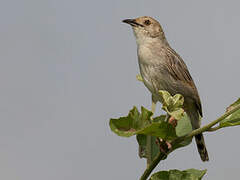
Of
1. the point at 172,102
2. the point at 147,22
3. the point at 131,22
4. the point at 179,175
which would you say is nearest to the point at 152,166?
the point at 179,175

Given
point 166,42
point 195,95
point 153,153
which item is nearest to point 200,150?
point 195,95

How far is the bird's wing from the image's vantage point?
21.0 feet

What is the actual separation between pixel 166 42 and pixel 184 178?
493 centimetres

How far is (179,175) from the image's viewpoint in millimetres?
2619

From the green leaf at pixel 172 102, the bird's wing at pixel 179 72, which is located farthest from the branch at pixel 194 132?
the bird's wing at pixel 179 72

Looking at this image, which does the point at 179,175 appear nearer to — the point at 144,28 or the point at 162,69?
the point at 162,69

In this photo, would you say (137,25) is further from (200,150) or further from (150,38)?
(200,150)

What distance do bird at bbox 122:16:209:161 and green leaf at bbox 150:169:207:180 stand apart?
2.77 meters

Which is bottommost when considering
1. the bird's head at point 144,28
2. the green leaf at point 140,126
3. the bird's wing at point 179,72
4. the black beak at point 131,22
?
the bird's wing at point 179,72

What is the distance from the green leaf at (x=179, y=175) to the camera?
2.61 meters

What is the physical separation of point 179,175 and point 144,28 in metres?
4.58

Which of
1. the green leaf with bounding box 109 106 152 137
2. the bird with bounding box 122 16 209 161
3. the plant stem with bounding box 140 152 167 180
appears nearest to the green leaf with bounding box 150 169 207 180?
the plant stem with bounding box 140 152 167 180

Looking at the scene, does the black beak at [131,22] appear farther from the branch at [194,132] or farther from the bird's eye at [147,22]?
the branch at [194,132]

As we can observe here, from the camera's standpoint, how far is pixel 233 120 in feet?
8.96
